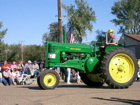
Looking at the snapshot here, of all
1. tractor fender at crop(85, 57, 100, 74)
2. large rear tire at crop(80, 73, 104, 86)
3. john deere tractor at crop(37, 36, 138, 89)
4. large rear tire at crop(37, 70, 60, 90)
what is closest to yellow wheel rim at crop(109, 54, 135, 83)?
john deere tractor at crop(37, 36, 138, 89)

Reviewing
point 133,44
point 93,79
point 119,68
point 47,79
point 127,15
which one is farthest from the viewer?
point 127,15

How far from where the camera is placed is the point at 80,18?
143 feet

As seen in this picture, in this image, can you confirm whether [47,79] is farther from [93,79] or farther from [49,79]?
[93,79]

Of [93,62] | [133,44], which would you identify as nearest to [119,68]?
[93,62]

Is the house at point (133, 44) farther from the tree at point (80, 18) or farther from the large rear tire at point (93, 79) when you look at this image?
the large rear tire at point (93, 79)

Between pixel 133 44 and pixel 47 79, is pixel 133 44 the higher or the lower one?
the higher one

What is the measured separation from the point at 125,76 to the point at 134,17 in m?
48.8

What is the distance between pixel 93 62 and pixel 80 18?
3338cm

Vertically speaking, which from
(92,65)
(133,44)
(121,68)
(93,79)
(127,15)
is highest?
(127,15)

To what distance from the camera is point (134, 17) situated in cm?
5756

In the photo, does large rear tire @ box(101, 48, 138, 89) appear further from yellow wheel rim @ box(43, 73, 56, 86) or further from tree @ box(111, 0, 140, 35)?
tree @ box(111, 0, 140, 35)

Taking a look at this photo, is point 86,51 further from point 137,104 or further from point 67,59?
point 137,104

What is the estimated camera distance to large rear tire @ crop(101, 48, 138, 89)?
1020 cm

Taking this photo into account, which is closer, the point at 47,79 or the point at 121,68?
the point at 47,79
